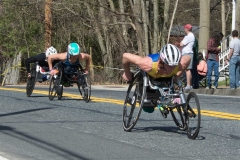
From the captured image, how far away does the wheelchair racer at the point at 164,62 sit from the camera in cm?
983

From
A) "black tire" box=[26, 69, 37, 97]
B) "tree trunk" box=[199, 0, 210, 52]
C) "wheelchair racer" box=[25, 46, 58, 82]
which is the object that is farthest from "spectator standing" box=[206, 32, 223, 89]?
"tree trunk" box=[199, 0, 210, 52]

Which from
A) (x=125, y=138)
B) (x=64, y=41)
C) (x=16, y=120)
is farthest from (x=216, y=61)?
(x=64, y=41)

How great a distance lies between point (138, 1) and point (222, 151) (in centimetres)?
2485

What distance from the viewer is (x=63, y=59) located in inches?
642

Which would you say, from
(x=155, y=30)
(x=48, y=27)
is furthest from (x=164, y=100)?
(x=48, y=27)

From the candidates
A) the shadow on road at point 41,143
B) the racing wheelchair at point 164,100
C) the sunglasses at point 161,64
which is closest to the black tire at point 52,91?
the shadow on road at point 41,143

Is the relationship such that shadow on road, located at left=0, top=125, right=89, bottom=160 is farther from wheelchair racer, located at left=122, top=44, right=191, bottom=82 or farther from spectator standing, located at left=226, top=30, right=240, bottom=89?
spectator standing, located at left=226, top=30, right=240, bottom=89

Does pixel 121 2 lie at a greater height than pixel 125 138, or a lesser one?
greater

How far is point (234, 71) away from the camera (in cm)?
2045

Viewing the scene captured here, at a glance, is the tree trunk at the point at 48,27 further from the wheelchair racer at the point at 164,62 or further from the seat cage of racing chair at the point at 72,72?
the wheelchair racer at the point at 164,62

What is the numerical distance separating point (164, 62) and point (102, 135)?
1.53 metres

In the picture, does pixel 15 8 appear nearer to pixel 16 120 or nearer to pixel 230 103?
pixel 230 103

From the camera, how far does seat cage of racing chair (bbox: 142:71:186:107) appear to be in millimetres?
10156

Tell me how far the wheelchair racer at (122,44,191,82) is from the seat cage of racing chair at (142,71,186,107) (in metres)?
0.11
